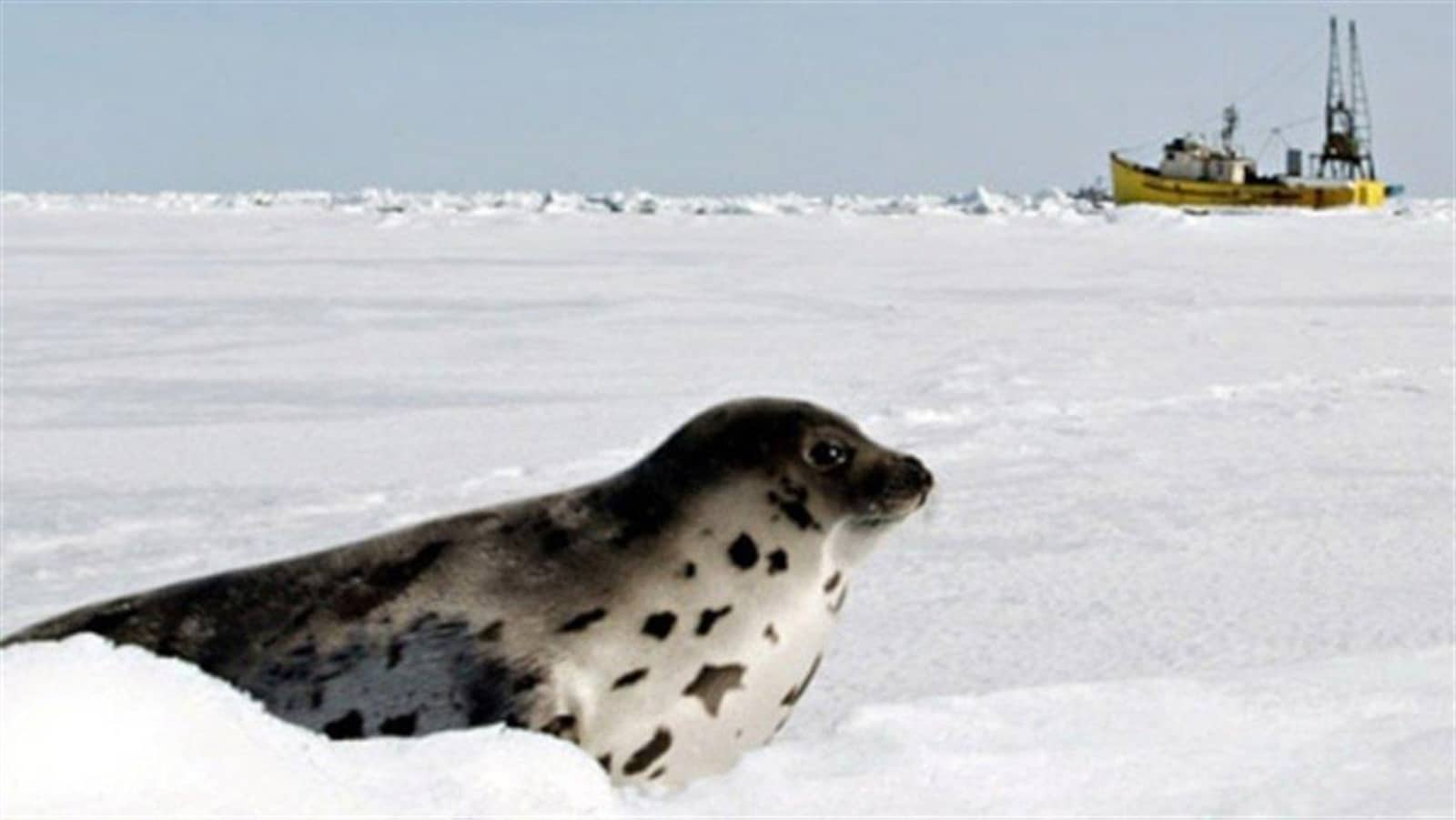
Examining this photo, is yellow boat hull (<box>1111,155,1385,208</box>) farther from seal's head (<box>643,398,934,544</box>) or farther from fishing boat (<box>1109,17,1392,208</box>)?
seal's head (<box>643,398,934,544</box>)

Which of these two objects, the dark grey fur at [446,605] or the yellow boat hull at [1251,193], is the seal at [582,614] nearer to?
the dark grey fur at [446,605]

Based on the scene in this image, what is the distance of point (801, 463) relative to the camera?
8.71ft

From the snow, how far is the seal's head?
7.1 inches

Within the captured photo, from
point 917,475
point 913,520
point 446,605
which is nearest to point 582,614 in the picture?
point 446,605

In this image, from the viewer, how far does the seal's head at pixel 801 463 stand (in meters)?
2.62

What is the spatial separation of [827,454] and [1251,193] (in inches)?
1678

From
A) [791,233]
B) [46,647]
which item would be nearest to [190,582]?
[46,647]

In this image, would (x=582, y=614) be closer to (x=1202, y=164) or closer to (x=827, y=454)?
(x=827, y=454)

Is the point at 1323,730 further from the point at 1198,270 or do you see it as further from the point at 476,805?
the point at 1198,270

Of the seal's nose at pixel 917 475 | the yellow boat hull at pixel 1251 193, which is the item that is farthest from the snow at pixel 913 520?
the yellow boat hull at pixel 1251 193

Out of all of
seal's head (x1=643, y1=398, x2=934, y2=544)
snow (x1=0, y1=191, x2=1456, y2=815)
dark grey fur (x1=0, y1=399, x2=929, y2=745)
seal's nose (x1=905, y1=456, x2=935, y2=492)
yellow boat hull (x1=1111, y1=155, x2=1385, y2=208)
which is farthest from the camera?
yellow boat hull (x1=1111, y1=155, x2=1385, y2=208)

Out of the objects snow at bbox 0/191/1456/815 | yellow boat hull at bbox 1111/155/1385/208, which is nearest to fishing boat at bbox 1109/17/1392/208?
yellow boat hull at bbox 1111/155/1385/208

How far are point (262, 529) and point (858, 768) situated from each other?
2857 millimetres

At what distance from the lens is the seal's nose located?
2.75 meters
